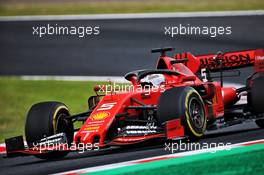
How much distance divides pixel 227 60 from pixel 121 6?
1603cm

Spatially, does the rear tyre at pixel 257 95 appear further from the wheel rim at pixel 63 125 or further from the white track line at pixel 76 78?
the white track line at pixel 76 78

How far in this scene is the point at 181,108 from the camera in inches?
414

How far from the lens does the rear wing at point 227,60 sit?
13.0 metres

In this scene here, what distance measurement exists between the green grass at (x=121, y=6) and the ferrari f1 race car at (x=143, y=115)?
43.9 feet

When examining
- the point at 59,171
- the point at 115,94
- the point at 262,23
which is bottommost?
the point at 59,171

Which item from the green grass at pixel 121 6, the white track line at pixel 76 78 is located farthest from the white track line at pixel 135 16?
the white track line at pixel 76 78

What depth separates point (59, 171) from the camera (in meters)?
9.72

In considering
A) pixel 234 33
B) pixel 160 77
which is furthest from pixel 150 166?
pixel 234 33

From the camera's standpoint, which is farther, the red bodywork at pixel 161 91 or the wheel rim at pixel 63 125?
the wheel rim at pixel 63 125

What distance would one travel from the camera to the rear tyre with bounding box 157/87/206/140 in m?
10.5

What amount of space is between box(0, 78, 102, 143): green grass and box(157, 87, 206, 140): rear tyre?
492cm

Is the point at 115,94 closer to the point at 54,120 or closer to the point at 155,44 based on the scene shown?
the point at 54,120

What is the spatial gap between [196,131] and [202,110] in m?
0.40

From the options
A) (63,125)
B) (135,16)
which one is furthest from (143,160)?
(135,16)
